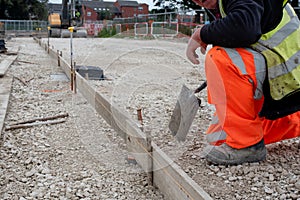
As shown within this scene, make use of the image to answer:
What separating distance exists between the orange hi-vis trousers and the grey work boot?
0.12 feet

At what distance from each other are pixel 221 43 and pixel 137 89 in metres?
2.83

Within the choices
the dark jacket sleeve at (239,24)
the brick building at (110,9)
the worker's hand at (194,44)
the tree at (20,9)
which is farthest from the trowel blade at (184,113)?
the brick building at (110,9)

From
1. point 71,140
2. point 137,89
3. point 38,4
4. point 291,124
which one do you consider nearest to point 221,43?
point 291,124

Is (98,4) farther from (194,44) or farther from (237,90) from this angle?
(237,90)

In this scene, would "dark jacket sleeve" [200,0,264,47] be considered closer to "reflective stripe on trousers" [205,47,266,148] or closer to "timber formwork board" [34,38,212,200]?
"reflective stripe on trousers" [205,47,266,148]

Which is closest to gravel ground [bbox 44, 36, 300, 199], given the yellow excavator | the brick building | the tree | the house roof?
the yellow excavator

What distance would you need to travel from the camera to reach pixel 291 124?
269 cm

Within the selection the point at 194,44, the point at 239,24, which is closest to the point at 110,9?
the point at 194,44

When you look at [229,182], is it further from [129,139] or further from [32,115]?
[32,115]

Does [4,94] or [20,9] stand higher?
[20,9]

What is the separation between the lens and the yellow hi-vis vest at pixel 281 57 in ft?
7.70

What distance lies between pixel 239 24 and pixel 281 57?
37 centimetres

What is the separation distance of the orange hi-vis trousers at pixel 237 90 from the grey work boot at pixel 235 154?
37mm

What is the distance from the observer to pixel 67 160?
2.83 m
